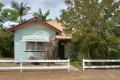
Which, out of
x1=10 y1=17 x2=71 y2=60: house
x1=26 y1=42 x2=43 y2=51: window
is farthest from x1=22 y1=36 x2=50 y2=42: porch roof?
x1=26 y1=42 x2=43 y2=51: window

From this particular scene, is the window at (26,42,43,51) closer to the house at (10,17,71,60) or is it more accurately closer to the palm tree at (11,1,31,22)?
the house at (10,17,71,60)

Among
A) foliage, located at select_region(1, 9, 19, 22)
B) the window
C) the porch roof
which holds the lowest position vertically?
the window

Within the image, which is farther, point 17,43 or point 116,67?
point 17,43

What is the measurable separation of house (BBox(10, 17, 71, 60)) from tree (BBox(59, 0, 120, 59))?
3.56 meters

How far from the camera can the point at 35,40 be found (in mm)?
31156

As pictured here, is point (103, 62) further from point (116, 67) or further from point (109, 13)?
point (109, 13)

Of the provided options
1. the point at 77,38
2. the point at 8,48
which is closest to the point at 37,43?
the point at 77,38

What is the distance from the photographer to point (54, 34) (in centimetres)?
3173

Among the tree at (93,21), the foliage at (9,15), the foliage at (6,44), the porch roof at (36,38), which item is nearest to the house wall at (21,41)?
the porch roof at (36,38)

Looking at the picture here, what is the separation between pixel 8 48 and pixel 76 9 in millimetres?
19458

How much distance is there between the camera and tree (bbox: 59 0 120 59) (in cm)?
2620

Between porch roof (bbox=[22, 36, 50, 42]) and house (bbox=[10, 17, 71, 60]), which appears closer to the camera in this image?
house (bbox=[10, 17, 71, 60])

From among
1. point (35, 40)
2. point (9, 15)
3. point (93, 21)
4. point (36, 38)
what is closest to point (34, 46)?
point (35, 40)

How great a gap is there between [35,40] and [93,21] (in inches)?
280
